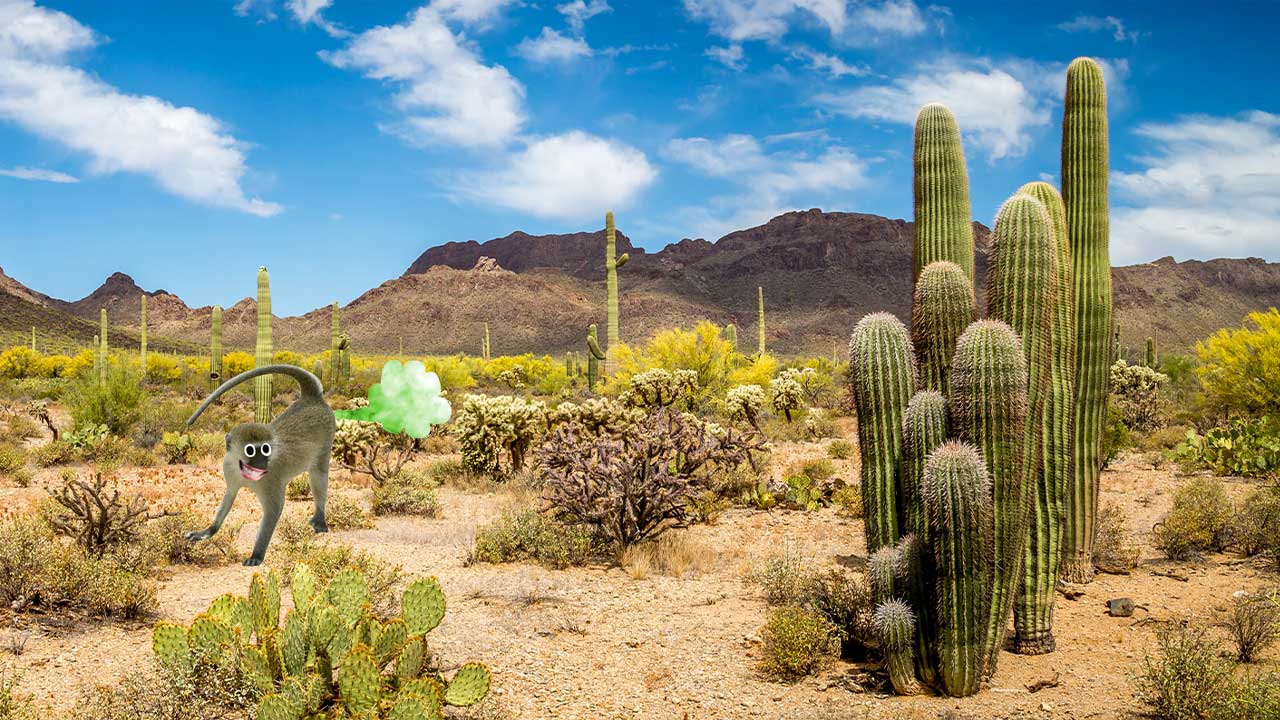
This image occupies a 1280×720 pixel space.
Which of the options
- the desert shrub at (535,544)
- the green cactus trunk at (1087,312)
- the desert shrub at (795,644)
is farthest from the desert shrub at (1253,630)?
the desert shrub at (535,544)

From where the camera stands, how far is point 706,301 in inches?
3300

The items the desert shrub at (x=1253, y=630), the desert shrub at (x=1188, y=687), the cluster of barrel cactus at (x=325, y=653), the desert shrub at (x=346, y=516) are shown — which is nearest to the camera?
the cluster of barrel cactus at (x=325, y=653)

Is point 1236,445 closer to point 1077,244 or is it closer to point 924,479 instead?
point 1077,244

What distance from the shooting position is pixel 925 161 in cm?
806

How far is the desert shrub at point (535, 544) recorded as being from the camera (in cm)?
885

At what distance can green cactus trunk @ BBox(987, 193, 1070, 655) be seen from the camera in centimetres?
575

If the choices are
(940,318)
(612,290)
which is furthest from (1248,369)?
(612,290)

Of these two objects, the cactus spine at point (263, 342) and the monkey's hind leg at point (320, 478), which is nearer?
the monkey's hind leg at point (320, 478)

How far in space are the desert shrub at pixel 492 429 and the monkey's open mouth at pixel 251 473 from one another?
9.85 metres

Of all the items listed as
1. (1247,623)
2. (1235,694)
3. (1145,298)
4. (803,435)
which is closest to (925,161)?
(1247,623)

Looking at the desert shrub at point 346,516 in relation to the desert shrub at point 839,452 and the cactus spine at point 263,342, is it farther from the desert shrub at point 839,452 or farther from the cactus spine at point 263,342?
the desert shrub at point 839,452

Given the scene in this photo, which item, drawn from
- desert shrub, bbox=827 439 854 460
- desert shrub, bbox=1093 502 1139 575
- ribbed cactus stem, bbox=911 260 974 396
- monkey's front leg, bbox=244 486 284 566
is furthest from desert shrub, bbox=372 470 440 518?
desert shrub, bbox=1093 502 1139 575

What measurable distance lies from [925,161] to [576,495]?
508 cm

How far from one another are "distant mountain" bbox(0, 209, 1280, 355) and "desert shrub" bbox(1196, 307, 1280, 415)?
47.7 meters
